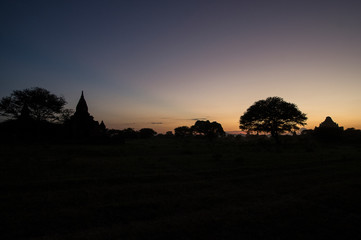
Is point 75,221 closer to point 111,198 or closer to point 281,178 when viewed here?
point 111,198

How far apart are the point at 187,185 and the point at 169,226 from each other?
3.63 m

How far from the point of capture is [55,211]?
4.84 m

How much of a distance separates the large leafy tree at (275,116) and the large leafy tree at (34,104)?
4786 cm

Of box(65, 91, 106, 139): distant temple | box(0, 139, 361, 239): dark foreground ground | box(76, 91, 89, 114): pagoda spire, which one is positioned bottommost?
box(0, 139, 361, 239): dark foreground ground

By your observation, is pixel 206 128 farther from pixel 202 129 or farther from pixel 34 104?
pixel 34 104

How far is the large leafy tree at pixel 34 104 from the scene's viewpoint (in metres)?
39.9

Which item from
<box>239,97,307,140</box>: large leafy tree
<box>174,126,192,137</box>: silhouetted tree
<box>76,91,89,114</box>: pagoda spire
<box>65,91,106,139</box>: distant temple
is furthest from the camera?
<box>174,126,192,137</box>: silhouetted tree

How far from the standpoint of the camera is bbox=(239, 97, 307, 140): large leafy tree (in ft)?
115

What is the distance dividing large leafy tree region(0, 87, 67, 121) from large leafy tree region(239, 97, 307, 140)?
47857mm

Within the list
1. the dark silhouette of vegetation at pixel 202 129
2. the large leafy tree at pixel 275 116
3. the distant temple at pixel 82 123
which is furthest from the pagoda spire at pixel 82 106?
→ the dark silhouette of vegetation at pixel 202 129

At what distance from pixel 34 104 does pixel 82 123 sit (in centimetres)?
1260

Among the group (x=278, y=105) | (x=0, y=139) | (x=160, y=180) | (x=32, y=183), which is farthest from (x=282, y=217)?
(x=0, y=139)

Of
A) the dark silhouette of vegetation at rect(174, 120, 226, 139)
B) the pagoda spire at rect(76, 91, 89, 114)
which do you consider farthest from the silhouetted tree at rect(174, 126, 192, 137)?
the pagoda spire at rect(76, 91, 89, 114)

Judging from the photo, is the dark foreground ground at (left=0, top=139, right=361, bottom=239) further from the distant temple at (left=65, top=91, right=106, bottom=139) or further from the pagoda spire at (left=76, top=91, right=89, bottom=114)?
the pagoda spire at (left=76, top=91, right=89, bottom=114)
